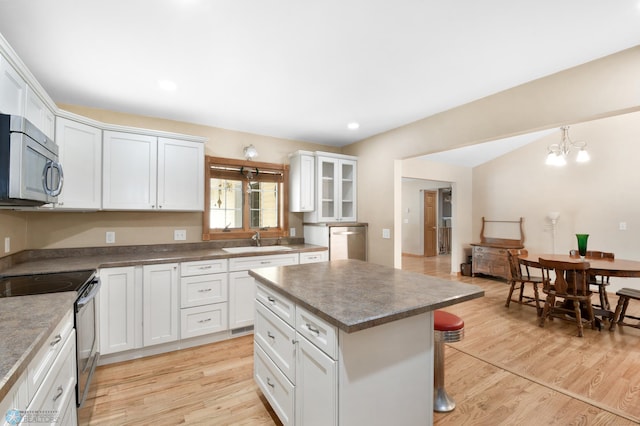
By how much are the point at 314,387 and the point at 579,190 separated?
239 inches

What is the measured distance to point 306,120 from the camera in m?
3.37

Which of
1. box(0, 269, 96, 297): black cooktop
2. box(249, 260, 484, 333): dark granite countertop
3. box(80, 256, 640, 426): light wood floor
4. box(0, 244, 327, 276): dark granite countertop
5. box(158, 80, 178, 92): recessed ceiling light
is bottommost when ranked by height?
box(80, 256, 640, 426): light wood floor

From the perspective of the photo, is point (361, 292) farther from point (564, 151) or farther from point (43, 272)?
point (564, 151)

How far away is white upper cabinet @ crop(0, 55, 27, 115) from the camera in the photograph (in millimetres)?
1516

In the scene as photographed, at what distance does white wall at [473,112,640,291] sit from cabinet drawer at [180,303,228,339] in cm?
589

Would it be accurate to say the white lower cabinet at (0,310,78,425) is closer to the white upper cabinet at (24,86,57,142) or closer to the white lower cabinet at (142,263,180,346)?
the white lower cabinet at (142,263,180,346)

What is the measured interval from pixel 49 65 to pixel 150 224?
5.35 ft

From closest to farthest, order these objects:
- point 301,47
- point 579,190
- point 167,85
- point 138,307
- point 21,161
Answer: point 21,161 < point 301,47 < point 167,85 < point 138,307 < point 579,190

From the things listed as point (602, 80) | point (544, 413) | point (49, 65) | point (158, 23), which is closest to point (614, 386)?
point (544, 413)

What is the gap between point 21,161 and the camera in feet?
4.47

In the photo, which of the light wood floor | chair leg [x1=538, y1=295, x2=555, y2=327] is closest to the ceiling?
the light wood floor

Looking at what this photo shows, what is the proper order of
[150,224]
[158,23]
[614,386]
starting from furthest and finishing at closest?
[150,224]
[614,386]
[158,23]

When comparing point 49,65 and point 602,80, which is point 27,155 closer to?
point 49,65

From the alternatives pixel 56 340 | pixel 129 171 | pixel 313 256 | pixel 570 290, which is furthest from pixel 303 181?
pixel 570 290
